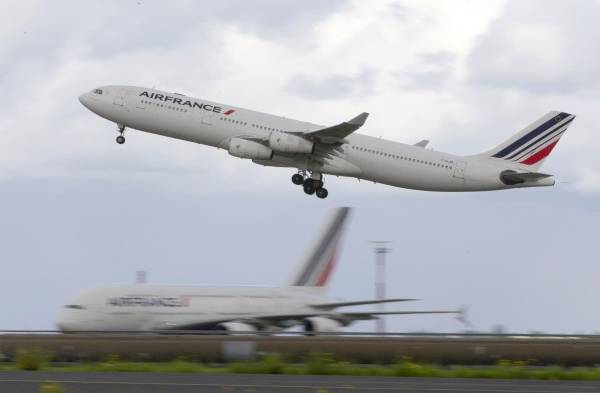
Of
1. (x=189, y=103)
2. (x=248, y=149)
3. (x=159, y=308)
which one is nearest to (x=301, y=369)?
(x=159, y=308)

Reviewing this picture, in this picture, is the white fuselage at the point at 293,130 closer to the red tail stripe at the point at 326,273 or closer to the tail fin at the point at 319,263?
the tail fin at the point at 319,263

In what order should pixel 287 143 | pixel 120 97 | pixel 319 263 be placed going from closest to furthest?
1. pixel 319 263
2. pixel 287 143
3. pixel 120 97

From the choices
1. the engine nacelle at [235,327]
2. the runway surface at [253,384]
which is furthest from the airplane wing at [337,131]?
the runway surface at [253,384]

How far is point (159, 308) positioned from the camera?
134 ft

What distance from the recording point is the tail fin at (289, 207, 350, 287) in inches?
1887

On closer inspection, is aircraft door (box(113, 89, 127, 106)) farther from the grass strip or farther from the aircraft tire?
the grass strip

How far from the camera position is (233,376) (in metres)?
29.2

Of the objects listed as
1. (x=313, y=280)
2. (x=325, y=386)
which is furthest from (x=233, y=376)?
(x=313, y=280)

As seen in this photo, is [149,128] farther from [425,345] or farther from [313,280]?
[425,345]

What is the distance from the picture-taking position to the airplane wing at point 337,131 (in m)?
54.4

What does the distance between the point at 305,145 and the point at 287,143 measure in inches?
48.1

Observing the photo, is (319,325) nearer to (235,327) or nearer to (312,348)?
(235,327)

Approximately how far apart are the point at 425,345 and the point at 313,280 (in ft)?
Answer: 39.8

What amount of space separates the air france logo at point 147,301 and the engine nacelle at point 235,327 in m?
1.58
